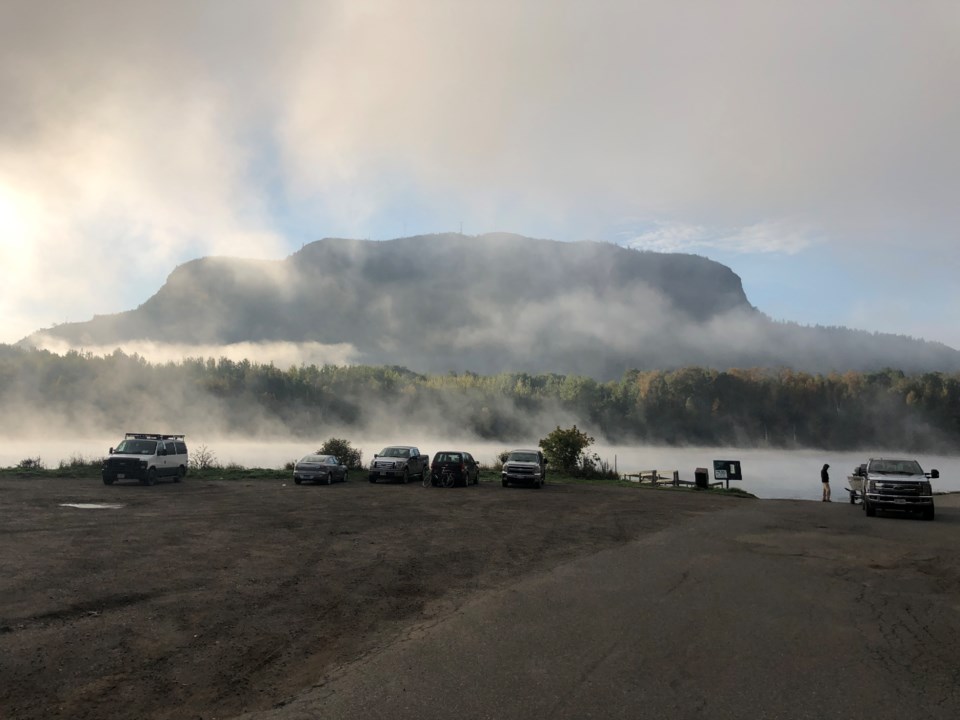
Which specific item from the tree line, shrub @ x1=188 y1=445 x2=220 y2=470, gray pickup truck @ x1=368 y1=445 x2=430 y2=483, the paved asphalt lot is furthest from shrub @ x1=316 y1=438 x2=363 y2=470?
the tree line

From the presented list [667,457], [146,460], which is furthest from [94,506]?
[667,457]

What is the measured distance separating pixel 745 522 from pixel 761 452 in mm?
115514

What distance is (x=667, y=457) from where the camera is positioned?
109 meters

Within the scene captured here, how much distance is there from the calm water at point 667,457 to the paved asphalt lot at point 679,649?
40.8 meters

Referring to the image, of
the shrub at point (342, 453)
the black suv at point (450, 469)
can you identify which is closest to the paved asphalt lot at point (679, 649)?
the black suv at point (450, 469)

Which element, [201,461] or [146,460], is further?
[201,461]

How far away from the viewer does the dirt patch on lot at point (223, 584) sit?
571 cm

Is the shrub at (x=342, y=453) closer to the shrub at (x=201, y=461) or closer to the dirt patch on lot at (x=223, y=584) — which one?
the shrub at (x=201, y=461)

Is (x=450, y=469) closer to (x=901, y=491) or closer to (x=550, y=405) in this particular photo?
(x=901, y=491)

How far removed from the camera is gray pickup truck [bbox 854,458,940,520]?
2127 centimetres

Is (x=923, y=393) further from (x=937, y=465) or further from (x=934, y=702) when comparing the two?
(x=934, y=702)

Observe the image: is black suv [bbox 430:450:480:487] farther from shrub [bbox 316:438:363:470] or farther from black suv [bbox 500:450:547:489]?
shrub [bbox 316:438:363:470]

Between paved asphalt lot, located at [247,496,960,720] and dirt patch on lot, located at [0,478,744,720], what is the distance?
0.80m

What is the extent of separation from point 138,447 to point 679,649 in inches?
1111
